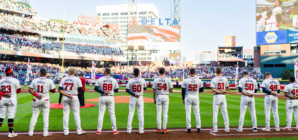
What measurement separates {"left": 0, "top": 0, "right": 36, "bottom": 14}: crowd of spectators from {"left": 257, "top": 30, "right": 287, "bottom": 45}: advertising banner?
6188cm

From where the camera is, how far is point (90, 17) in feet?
225

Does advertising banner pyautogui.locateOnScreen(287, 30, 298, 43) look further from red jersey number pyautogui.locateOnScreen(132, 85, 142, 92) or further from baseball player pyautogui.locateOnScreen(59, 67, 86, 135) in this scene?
baseball player pyautogui.locateOnScreen(59, 67, 86, 135)

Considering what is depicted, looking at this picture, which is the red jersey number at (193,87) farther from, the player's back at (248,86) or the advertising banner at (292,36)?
the advertising banner at (292,36)

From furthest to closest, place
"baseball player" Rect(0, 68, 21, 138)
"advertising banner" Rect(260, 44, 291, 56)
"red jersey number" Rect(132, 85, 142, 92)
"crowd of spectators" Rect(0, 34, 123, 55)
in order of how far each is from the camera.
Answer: "advertising banner" Rect(260, 44, 291, 56) < "crowd of spectators" Rect(0, 34, 123, 55) < "red jersey number" Rect(132, 85, 142, 92) < "baseball player" Rect(0, 68, 21, 138)

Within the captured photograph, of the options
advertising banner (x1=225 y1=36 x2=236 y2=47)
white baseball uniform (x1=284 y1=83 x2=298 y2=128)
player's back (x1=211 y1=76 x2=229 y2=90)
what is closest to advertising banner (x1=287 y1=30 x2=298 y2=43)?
advertising banner (x1=225 y1=36 x2=236 y2=47)

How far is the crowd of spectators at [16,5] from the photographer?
5319 cm

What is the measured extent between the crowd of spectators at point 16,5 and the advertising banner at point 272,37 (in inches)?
2436

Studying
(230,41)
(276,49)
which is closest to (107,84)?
(276,49)

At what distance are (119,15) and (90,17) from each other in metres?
70.7

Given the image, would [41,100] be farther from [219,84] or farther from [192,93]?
[219,84]

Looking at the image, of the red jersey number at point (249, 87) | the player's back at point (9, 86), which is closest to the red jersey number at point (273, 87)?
the red jersey number at point (249, 87)

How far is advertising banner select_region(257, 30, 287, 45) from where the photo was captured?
53.9m

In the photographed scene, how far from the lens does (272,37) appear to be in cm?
5516

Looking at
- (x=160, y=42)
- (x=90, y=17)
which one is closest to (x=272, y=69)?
(x=160, y=42)
